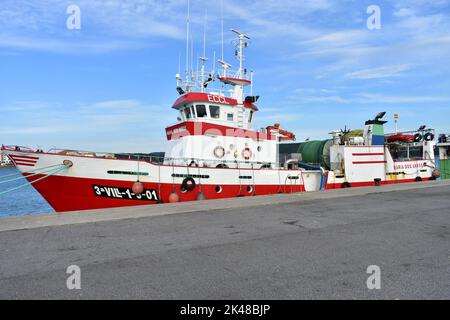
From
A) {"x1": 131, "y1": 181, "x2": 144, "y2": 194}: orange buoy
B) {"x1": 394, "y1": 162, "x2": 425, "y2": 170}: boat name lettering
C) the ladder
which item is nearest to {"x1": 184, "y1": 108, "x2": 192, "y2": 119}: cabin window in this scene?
the ladder

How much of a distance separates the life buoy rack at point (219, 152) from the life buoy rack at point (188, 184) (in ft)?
7.95

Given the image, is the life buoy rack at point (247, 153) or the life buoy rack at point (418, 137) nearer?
the life buoy rack at point (247, 153)

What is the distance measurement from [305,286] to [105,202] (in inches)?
406

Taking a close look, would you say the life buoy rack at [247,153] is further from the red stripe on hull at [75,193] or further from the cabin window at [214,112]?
the red stripe on hull at [75,193]

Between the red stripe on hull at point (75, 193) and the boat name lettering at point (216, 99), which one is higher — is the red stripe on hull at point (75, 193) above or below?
below

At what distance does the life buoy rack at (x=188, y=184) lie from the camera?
45.3 ft

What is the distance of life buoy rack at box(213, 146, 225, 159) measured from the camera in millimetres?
16013

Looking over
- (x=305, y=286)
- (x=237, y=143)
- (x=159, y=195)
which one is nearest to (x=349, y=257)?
(x=305, y=286)

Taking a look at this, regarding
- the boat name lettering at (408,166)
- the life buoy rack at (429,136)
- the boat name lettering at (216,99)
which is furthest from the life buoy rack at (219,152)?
the life buoy rack at (429,136)

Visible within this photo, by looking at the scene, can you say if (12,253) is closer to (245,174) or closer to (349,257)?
(349,257)

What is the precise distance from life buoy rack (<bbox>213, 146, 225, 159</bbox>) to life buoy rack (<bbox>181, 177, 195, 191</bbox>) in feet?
7.95

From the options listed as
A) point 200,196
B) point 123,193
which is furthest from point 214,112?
point 123,193

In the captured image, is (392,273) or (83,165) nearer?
(392,273)
